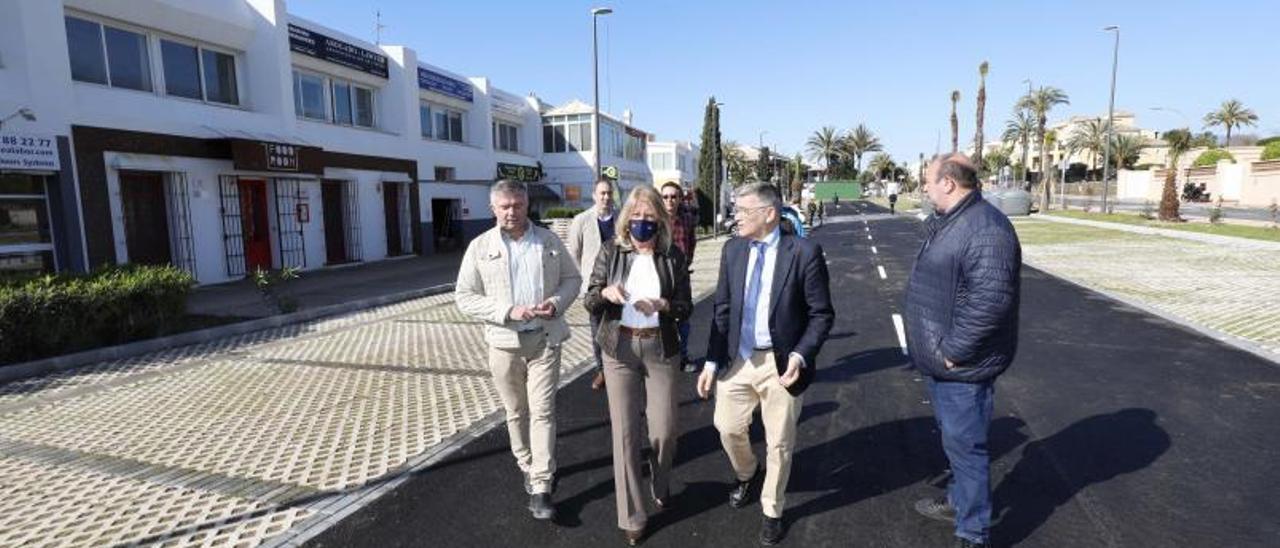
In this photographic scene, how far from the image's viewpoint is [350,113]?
20.1 metres

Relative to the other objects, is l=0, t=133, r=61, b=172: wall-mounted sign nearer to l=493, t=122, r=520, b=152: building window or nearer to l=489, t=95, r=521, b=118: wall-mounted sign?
l=489, t=95, r=521, b=118: wall-mounted sign

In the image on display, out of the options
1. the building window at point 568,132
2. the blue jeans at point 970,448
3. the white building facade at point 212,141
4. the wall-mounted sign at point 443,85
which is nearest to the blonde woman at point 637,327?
the blue jeans at point 970,448

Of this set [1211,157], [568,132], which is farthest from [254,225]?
[1211,157]

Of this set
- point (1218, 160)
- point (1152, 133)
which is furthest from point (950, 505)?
point (1152, 133)

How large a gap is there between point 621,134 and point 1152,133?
101076mm

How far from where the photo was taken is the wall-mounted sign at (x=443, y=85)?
22.7 m

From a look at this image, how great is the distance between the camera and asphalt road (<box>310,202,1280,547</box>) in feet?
11.6

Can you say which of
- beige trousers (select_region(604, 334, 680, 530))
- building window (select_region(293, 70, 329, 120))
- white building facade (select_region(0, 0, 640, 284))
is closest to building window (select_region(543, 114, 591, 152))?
white building facade (select_region(0, 0, 640, 284))

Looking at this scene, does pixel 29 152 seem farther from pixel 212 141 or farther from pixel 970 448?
pixel 970 448

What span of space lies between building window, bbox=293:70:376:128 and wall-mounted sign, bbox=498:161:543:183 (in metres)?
6.85

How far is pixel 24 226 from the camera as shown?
1143cm

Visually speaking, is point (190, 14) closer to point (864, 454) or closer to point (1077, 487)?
point (864, 454)

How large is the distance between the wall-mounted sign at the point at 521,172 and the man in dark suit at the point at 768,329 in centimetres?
2387

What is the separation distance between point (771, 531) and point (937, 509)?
40.8 inches
